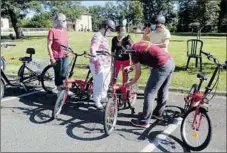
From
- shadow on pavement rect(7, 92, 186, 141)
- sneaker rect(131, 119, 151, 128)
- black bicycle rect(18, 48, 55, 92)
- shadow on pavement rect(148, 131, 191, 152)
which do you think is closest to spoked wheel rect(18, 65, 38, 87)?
black bicycle rect(18, 48, 55, 92)

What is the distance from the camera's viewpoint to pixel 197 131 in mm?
4441

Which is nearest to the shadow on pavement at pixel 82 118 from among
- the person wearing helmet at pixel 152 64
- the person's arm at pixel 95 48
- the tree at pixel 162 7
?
the person wearing helmet at pixel 152 64

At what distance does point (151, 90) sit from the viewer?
190 inches

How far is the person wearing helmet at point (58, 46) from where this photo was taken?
650cm

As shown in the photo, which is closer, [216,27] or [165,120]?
[165,120]

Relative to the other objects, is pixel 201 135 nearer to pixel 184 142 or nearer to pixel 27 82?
pixel 184 142

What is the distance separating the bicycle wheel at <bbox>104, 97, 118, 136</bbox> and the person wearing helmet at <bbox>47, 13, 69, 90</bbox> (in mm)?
1808

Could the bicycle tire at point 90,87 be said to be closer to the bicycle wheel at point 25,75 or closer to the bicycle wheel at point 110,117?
the bicycle wheel at point 110,117

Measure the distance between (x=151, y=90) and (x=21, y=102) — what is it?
3279mm

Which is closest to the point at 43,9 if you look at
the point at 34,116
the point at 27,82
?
the point at 27,82

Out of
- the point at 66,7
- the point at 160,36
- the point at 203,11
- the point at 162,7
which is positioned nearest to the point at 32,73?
the point at 160,36

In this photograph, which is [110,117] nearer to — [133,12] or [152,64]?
[152,64]

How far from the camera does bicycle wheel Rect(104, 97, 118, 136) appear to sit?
4.70m

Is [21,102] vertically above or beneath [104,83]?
beneath
